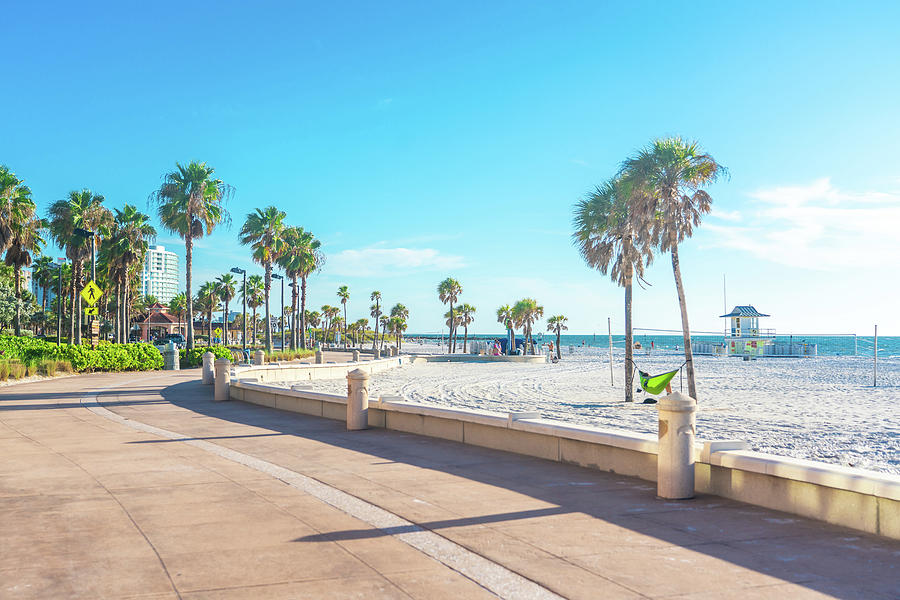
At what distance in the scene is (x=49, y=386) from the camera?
22.6 metres

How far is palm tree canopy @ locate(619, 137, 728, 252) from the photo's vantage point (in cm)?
2280

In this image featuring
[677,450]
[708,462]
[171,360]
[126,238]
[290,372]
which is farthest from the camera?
[126,238]

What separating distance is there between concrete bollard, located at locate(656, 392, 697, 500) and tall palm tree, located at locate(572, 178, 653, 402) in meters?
17.9

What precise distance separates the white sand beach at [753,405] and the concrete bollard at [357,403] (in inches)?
231

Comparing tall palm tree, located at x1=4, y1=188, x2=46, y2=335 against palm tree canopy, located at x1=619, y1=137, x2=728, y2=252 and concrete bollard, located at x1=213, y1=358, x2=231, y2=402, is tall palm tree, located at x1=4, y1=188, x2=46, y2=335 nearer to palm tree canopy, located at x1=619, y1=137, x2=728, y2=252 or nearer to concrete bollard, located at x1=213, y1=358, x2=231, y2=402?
concrete bollard, located at x1=213, y1=358, x2=231, y2=402

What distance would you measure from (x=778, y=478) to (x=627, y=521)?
5.02ft

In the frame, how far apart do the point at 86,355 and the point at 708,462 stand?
2963 centimetres

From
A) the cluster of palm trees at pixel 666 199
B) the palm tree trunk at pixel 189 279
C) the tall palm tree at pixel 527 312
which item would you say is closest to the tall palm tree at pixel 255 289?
the tall palm tree at pixel 527 312

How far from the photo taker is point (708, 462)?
691 cm

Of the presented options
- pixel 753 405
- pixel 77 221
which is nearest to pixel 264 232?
pixel 77 221

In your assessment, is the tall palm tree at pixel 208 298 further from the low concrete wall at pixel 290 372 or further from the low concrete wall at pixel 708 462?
the low concrete wall at pixel 708 462

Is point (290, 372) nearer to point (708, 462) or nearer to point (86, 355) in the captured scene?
point (86, 355)

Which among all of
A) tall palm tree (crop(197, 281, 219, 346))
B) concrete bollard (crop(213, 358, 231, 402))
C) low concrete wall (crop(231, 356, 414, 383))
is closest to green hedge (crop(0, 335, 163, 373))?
low concrete wall (crop(231, 356, 414, 383))

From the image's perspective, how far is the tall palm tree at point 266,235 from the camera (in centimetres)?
5184
